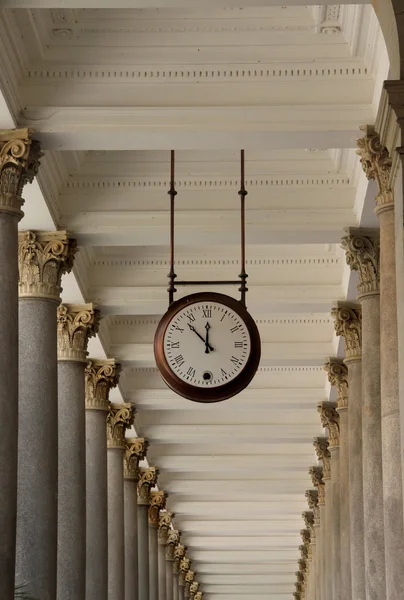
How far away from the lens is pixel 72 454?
74.4ft

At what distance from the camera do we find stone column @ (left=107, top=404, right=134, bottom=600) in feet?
99.5

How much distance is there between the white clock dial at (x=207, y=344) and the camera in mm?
15383

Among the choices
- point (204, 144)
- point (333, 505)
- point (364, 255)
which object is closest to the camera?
point (204, 144)

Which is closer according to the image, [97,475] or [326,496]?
[97,475]

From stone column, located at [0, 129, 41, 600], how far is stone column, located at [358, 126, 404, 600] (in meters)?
3.79

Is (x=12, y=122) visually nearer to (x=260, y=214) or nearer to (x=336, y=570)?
(x=260, y=214)

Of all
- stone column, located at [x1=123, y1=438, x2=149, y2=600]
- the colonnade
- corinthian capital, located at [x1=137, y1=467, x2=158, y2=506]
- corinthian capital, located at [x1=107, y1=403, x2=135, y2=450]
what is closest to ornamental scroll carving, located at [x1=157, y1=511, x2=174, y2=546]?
corinthian capital, located at [x1=137, y1=467, x2=158, y2=506]

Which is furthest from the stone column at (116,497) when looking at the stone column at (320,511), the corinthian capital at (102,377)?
the stone column at (320,511)

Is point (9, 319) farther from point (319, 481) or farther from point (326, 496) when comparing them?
point (319, 481)

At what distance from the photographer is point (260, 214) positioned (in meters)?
20.8

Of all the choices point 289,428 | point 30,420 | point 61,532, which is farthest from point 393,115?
point 289,428

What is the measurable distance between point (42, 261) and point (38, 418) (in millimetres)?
2232

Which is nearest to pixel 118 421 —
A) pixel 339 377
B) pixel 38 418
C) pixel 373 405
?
pixel 339 377

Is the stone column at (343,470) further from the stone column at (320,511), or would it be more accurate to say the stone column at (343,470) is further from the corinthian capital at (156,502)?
the corinthian capital at (156,502)
